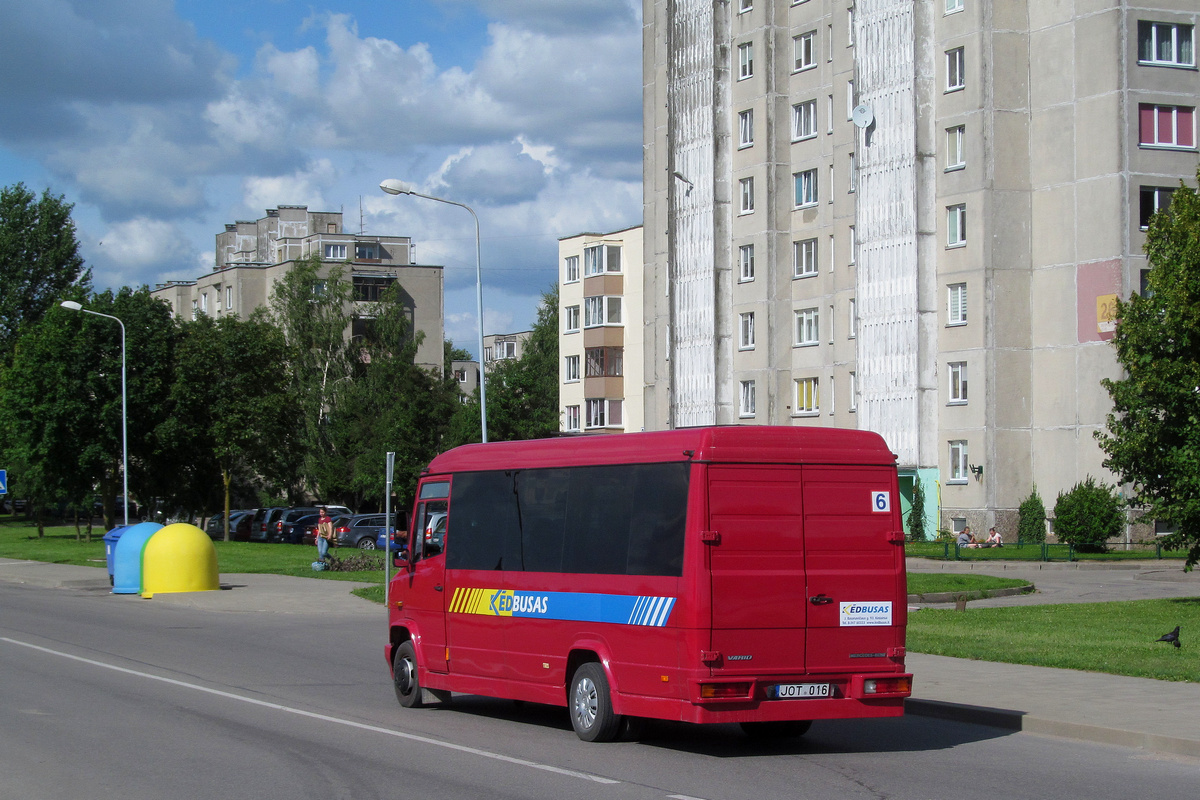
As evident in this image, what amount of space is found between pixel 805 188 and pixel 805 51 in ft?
20.6

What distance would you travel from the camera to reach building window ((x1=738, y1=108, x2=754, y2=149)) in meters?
60.4

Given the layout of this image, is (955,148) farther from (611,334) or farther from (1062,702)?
(1062,702)

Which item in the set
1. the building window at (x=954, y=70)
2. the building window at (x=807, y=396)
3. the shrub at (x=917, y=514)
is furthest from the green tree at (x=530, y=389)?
the building window at (x=954, y=70)

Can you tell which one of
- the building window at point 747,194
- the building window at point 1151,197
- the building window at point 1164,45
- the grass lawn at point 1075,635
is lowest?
the grass lawn at point 1075,635

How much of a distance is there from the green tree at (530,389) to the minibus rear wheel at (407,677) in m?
60.9

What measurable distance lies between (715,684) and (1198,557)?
16706 mm

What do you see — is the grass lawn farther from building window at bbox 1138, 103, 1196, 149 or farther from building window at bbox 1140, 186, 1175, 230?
building window at bbox 1138, 103, 1196, 149

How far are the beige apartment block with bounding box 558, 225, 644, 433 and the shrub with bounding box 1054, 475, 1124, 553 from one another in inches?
1324

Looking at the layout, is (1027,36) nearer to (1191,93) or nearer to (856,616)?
(1191,93)

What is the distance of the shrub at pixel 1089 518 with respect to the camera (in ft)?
134

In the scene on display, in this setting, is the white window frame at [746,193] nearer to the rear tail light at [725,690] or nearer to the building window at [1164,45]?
the building window at [1164,45]

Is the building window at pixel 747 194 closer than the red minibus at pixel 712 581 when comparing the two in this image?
No

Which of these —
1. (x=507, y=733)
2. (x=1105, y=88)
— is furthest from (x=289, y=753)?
(x=1105, y=88)

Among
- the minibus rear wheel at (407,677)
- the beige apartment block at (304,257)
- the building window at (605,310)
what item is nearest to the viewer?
the minibus rear wheel at (407,677)
